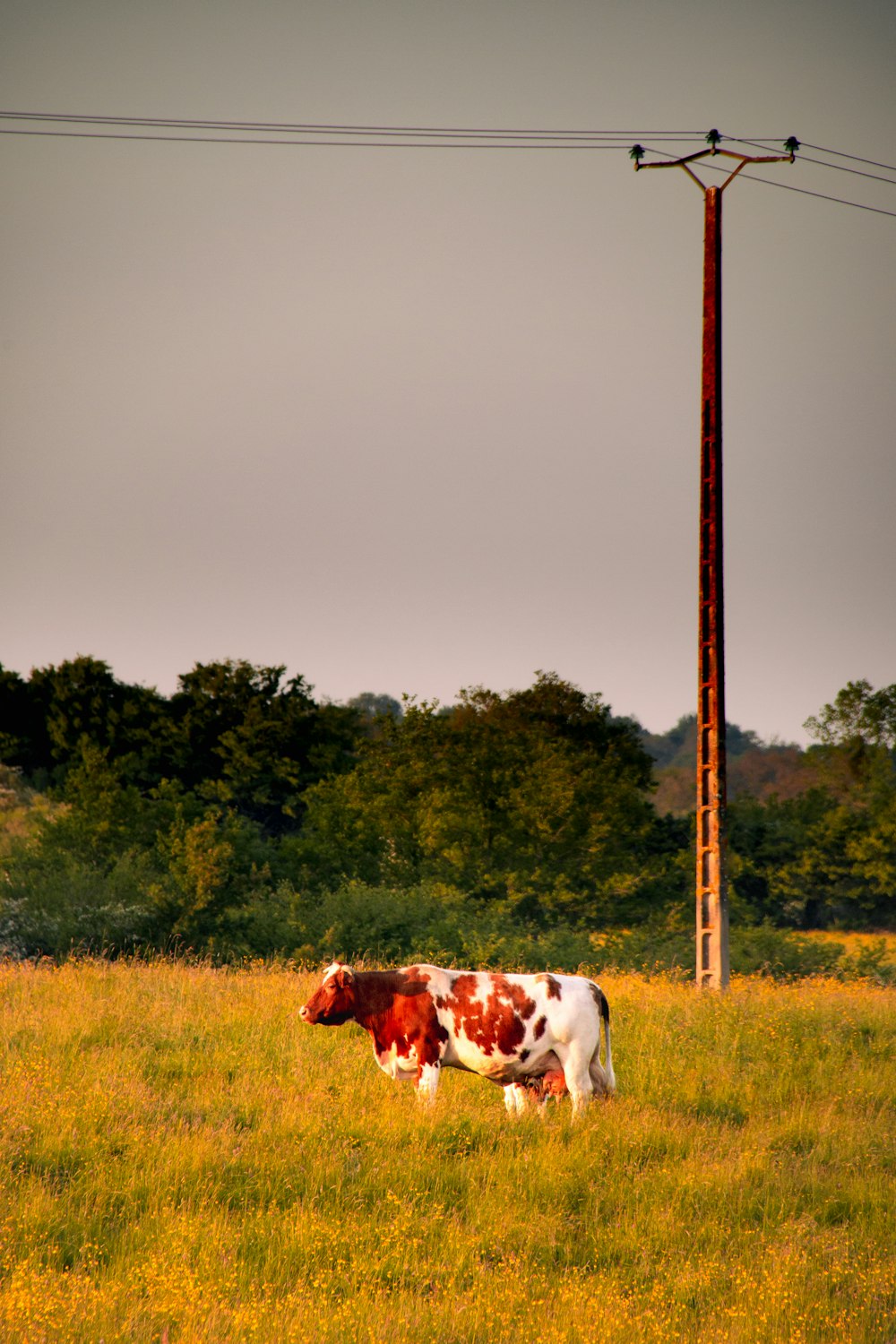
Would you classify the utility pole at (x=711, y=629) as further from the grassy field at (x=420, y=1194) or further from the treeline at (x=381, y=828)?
the treeline at (x=381, y=828)


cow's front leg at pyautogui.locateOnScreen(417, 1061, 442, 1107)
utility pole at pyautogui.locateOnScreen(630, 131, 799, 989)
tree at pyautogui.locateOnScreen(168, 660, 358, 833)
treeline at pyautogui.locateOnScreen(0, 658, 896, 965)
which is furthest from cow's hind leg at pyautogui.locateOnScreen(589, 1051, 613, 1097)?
tree at pyautogui.locateOnScreen(168, 660, 358, 833)

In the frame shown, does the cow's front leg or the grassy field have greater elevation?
the cow's front leg

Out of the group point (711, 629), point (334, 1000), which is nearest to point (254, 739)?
point (711, 629)

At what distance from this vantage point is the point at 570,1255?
793cm

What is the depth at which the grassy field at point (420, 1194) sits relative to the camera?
6844mm

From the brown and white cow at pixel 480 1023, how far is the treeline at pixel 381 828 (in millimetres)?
16090

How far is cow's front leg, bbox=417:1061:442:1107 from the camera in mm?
10352

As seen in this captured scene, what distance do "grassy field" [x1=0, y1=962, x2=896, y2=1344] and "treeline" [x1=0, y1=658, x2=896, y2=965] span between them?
1520 cm

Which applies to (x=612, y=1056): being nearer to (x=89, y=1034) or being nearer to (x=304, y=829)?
(x=89, y=1034)

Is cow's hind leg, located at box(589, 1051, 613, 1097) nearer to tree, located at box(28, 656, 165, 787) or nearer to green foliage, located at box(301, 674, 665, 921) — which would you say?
green foliage, located at box(301, 674, 665, 921)

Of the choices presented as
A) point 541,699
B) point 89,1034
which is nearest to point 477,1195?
point 89,1034

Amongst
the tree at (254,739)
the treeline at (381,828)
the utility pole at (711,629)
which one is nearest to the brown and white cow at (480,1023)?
the utility pole at (711,629)

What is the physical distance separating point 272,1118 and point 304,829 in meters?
38.7

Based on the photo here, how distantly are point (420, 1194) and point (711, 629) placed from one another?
10641 mm
